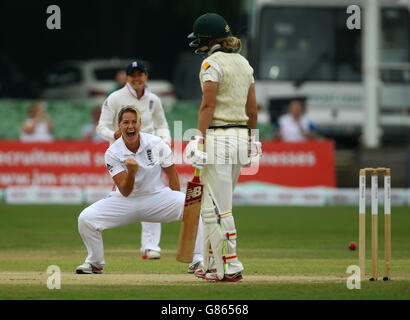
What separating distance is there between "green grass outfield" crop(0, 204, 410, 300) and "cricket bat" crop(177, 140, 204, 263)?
0.82ft

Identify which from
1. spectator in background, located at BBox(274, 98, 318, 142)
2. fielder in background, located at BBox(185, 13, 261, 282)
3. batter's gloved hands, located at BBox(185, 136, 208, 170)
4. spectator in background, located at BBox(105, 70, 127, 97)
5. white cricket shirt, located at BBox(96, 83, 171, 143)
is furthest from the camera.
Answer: spectator in background, located at BBox(274, 98, 318, 142)

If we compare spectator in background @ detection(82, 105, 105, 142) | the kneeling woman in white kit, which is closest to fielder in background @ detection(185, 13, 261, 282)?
the kneeling woman in white kit

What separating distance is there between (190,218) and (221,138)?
2.38ft

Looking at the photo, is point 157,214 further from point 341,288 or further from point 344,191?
point 344,191

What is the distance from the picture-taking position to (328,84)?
22.6 metres

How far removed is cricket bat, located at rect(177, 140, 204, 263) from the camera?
9.32 meters

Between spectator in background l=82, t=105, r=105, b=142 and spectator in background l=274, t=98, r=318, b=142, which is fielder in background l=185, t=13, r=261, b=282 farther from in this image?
spectator in background l=82, t=105, r=105, b=142

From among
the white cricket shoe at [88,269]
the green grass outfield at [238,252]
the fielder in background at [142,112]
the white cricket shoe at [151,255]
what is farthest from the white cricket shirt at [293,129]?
the white cricket shoe at [88,269]

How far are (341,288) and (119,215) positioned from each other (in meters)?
2.14

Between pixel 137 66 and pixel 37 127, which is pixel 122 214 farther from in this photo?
pixel 37 127

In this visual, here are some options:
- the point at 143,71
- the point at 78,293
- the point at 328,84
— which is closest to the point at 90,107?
the point at 328,84

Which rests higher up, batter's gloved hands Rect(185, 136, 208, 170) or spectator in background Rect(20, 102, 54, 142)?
spectator in background Rect(20, 102, 54, 142)

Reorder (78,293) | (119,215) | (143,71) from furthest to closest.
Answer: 1. (143,71)
2. (119,215)
3. (78,293)
